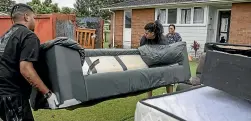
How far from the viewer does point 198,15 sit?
14.0m

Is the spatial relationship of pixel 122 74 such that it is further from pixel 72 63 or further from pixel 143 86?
pixel 72 63

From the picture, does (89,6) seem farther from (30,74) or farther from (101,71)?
(30,74)

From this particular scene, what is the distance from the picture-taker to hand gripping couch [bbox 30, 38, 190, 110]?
2461 millimetres

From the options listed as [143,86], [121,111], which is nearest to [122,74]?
[143,86]

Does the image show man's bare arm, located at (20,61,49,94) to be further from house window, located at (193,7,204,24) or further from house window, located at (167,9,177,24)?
house window, located at (167,9,177,24)

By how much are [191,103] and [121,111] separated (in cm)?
295

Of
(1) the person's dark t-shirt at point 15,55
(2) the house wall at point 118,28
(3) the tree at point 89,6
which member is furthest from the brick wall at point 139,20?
(3) the tree at point 89,6

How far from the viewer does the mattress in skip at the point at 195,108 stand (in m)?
1.55

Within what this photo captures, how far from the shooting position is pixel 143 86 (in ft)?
11.0

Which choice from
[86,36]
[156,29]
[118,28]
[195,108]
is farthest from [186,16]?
[195,108]

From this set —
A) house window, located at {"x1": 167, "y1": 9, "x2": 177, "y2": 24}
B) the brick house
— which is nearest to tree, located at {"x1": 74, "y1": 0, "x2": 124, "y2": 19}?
the brick house

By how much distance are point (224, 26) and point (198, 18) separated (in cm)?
145

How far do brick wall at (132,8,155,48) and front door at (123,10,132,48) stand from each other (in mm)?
539

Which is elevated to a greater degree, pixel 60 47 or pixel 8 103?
pixel 60 47
